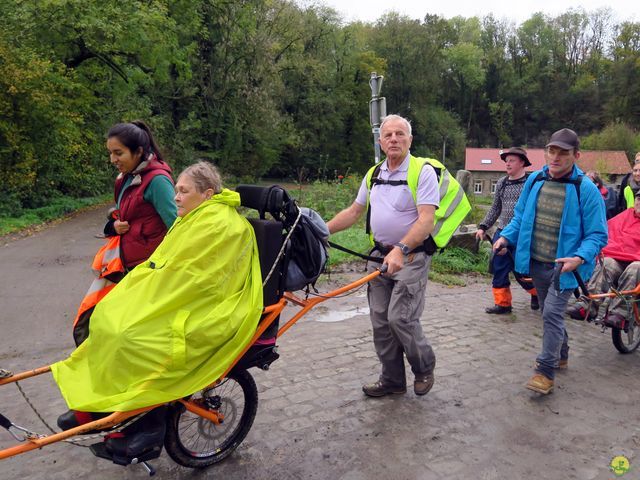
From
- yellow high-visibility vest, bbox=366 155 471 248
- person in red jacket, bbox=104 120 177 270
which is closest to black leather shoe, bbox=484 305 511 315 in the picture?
yellow high-visibility vest, bbox=366 155 471 248

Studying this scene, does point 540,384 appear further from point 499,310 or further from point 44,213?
point 44,213

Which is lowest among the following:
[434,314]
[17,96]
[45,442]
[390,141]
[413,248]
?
[434,314]

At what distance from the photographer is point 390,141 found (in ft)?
12.6

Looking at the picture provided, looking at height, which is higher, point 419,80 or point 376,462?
point 419,80

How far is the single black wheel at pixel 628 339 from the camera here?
5434mm

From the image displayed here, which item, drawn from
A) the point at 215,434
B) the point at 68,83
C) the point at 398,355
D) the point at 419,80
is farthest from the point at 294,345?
the point at 419,80

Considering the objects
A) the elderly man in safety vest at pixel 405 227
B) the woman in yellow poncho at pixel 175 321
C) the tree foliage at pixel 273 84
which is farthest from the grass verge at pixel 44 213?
the woman in yellow poncho at pixel 175 321

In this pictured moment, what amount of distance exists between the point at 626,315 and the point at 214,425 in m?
4.01

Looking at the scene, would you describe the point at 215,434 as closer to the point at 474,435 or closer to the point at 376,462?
the point at 376,462

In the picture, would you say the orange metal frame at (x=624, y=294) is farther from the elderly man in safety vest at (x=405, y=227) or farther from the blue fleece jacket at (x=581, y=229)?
the elderly man in safety vest at (x=405, y=227)

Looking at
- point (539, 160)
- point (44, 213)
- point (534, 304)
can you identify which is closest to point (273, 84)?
point (44, 213)

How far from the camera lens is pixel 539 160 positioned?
5209 centimetres

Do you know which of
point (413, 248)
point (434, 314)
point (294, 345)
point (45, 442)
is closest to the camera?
point (45, 442)

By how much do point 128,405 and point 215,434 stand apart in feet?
3.09
